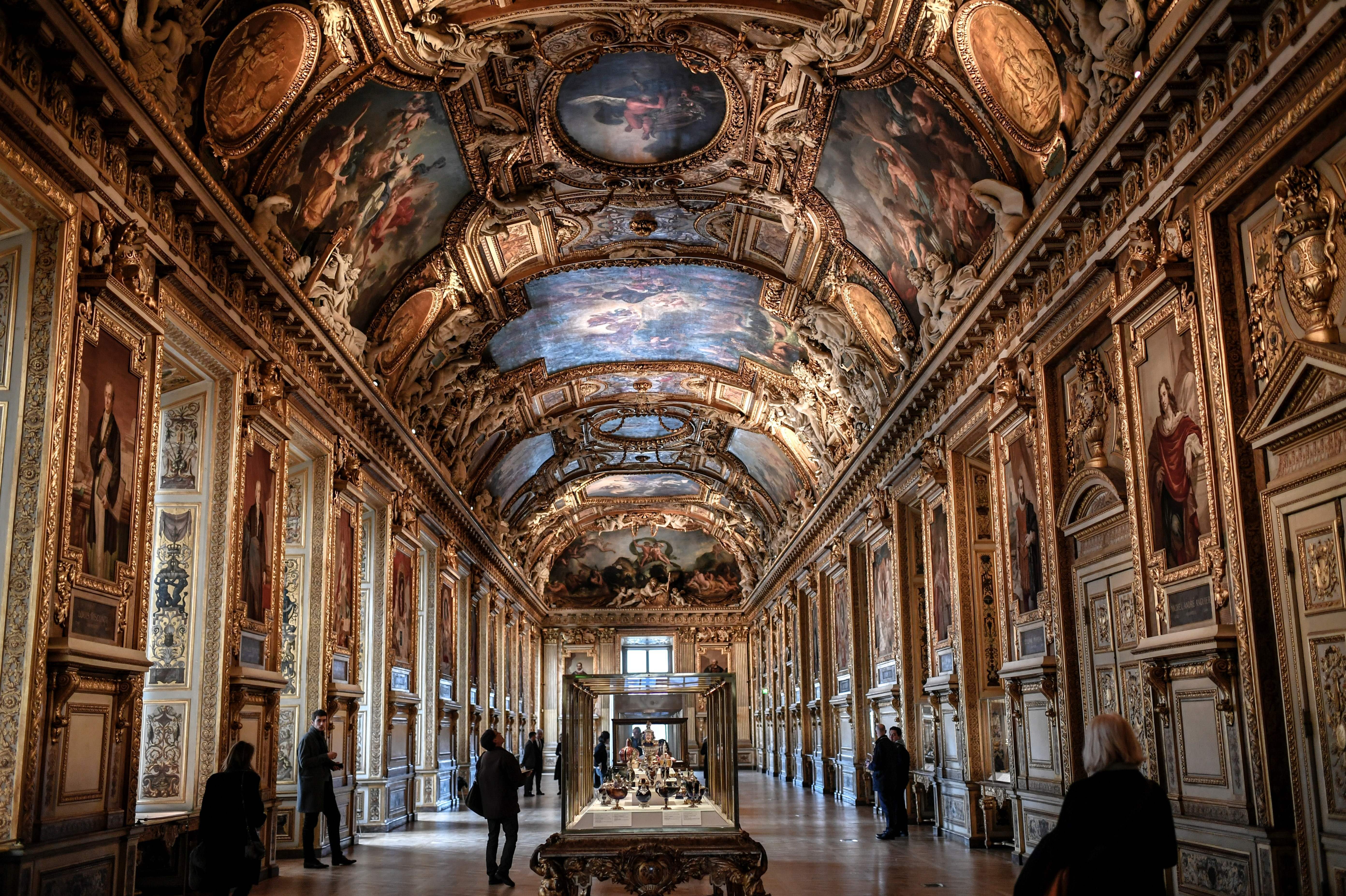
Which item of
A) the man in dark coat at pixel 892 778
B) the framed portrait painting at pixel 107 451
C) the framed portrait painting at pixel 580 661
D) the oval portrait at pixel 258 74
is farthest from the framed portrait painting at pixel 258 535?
the framed portrait painting at pixel 580 661

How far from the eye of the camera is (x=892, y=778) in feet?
52.2

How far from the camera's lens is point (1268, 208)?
7832 millimetres

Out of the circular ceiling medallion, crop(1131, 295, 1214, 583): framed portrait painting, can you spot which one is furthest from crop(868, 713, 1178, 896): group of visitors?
the circular ceiling medallion

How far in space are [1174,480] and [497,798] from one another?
7.15m

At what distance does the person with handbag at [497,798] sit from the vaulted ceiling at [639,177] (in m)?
6.13

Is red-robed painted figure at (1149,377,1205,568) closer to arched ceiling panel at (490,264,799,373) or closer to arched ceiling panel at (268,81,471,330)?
arched ceiling panel at (268,81,471,330)

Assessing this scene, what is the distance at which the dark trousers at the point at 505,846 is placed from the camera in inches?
450

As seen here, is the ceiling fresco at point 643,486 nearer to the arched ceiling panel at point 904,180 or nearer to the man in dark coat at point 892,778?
the man in dark coat at point 892,778

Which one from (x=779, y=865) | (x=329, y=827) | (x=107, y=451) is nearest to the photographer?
(x=107, y=451)

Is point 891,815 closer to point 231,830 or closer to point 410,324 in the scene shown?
point 231,830

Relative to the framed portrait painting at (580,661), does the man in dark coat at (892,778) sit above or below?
below

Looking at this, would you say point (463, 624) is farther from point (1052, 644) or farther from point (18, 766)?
point (18, 766)

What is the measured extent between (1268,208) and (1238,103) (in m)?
0.77

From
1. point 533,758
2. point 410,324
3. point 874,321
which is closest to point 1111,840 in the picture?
point 874,321
